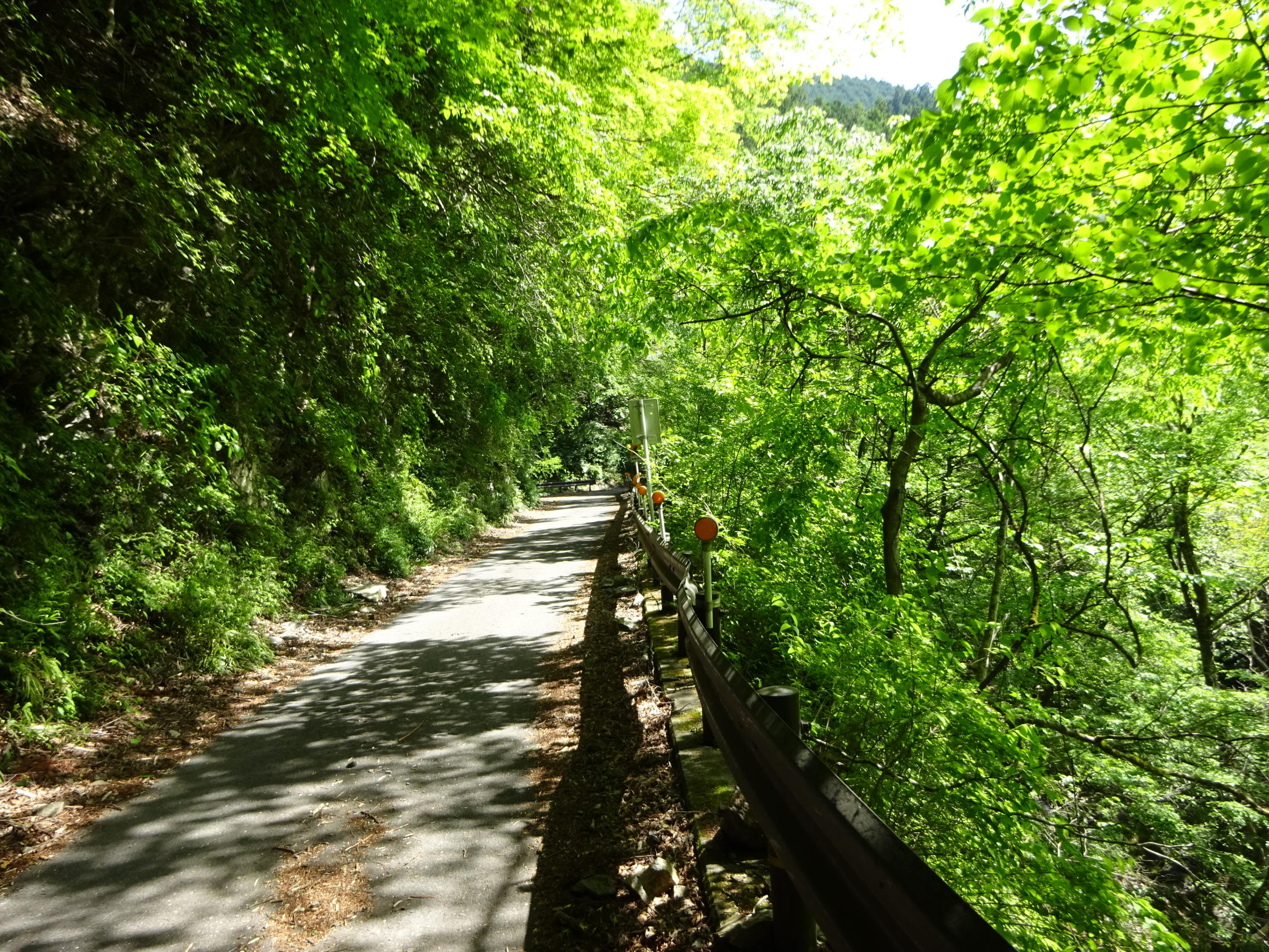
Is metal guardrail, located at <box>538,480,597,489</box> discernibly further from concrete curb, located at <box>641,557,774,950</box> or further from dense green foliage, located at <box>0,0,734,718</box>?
concrete curb, located at <box>641,557,774,950</box>

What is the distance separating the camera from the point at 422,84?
977cm

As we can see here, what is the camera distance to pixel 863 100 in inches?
6019

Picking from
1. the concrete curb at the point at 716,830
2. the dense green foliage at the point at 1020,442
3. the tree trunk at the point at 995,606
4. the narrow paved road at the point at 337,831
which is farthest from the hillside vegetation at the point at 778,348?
the narrow paved road at the point at 337,831

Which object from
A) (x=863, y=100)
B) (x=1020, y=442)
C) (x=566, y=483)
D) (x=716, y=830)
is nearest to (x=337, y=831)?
(x=716, y=830)

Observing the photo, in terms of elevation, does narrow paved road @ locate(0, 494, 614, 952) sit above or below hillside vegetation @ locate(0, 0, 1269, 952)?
below

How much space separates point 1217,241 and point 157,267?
27.8 feet

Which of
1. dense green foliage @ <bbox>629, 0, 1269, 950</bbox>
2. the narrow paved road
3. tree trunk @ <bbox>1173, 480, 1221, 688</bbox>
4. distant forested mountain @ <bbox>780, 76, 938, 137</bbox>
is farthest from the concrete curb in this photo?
tree trunk @ <bbox>1173, 480, 1221, 688</bbox>

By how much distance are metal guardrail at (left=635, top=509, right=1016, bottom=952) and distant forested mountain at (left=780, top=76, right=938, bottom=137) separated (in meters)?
3.72

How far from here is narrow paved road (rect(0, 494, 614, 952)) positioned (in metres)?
3.10

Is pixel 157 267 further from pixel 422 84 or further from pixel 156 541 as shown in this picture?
pixel 422 84

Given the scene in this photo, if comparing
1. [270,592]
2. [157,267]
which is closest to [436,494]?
[270,592]

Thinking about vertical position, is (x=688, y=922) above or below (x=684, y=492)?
below

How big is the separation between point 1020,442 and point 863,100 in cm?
17601

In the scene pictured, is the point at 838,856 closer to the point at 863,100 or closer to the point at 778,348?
the point at 778,348
